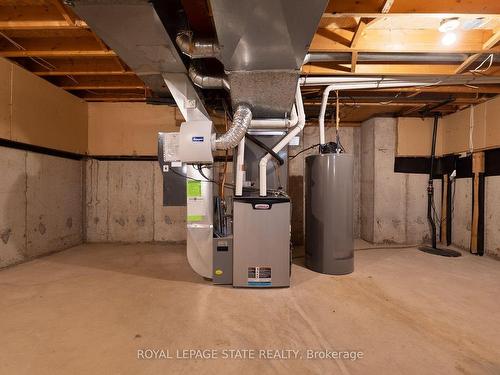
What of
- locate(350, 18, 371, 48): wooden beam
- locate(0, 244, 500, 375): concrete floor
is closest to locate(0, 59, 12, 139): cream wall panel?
locate(0, 244, 500, 375): concrete floor

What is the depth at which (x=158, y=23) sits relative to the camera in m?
1.61

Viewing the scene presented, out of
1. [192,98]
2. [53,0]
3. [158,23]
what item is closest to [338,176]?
[192,98]

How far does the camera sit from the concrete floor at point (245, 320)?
1350mm

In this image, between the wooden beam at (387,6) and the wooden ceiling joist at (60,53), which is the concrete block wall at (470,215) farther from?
the wooden ceiling joist at (60,53)

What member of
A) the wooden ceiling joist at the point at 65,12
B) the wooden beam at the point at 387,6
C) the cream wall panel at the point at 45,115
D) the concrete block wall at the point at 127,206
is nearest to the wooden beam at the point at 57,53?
the cream wall panel at the point at 45,115

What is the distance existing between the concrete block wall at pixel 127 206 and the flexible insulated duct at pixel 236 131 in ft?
7.21

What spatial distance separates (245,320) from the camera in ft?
5.80

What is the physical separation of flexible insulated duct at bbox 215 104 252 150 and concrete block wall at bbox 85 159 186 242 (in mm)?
2199

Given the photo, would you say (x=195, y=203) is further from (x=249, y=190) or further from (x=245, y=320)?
(x=245, y=320)

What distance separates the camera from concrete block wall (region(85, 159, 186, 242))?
4.11 m

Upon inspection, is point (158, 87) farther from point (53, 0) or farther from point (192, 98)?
point (53, 0)

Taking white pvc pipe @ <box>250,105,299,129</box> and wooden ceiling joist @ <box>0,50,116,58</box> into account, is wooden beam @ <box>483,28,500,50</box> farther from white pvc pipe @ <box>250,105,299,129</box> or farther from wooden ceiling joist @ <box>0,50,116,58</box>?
wooden ceiling joist @ <box>0,50,116,58</box>

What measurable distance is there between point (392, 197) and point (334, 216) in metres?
1.97

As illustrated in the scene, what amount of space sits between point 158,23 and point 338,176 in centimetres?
208
